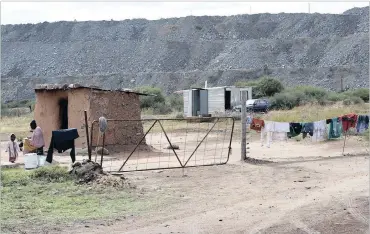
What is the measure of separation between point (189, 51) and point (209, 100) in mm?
40330

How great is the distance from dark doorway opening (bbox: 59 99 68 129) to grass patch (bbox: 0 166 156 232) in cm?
936

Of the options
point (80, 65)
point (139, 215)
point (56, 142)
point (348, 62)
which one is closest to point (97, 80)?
point (80, 65)

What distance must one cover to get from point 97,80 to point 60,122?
60324 millimetres

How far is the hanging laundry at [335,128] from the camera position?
21906 mm

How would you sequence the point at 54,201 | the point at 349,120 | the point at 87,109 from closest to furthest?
the point at 54,201 < the point at 349,120 < the point at 87,109

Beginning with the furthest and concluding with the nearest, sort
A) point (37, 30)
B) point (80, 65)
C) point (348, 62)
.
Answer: point (37, 30) < point (80, 65) < point (348, 62)

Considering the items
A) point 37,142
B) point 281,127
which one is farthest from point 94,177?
point 281,127

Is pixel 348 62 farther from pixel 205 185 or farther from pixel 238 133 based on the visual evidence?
pixel 205 185

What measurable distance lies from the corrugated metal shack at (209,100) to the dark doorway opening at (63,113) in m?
24.8

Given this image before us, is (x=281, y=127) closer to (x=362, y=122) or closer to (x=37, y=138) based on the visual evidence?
(x=362, y=122)

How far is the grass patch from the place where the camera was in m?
10.3

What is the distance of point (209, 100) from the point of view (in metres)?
52.2

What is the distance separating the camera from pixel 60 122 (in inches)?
961

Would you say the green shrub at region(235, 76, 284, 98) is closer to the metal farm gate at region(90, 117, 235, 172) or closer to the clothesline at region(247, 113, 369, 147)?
the metal farm gate at region(90, 117, 235, 172)
